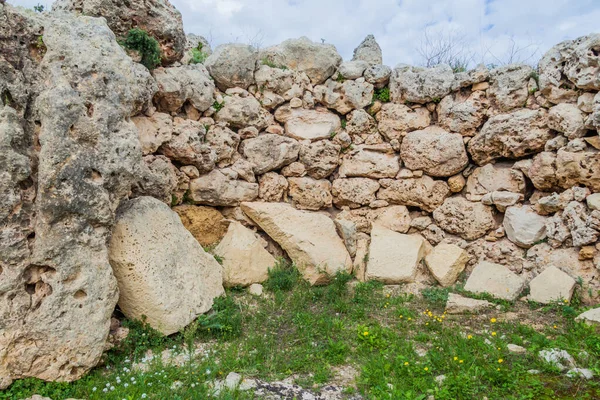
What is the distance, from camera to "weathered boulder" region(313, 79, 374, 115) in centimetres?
688

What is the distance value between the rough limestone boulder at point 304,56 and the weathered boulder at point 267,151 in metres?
1.34

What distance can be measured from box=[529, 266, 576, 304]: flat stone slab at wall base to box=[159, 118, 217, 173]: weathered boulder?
4.97 m

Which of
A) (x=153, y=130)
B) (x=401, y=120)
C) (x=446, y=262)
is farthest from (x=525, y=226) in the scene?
(x=153, y=130)

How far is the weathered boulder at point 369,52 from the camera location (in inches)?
304

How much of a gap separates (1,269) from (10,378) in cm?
99

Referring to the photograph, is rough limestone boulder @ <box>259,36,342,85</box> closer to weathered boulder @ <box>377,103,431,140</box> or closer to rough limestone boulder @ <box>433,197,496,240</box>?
weathered boulder @ <box>377,103,431,140</box>

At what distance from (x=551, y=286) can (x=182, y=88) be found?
5903 mm

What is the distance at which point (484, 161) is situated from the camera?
6.48m

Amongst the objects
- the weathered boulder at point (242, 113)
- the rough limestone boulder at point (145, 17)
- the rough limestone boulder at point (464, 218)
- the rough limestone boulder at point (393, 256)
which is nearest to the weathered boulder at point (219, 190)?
the weathered boulder at point (242, 113)

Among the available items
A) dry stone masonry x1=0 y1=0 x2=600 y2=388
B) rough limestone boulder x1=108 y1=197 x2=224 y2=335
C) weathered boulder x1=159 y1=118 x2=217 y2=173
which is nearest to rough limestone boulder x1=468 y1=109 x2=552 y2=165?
dry stone masonry x1=0 y1=0 x2=600 y2=388

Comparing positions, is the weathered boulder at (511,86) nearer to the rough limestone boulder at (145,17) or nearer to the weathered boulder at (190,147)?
the weathered boulder at (190,147)

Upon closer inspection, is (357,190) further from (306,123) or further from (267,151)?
(267,151)

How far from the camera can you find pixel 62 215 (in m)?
3.88

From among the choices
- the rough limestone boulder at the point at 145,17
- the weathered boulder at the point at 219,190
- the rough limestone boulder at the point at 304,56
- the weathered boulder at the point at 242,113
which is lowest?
the weathered boulder at the point at 219,190
